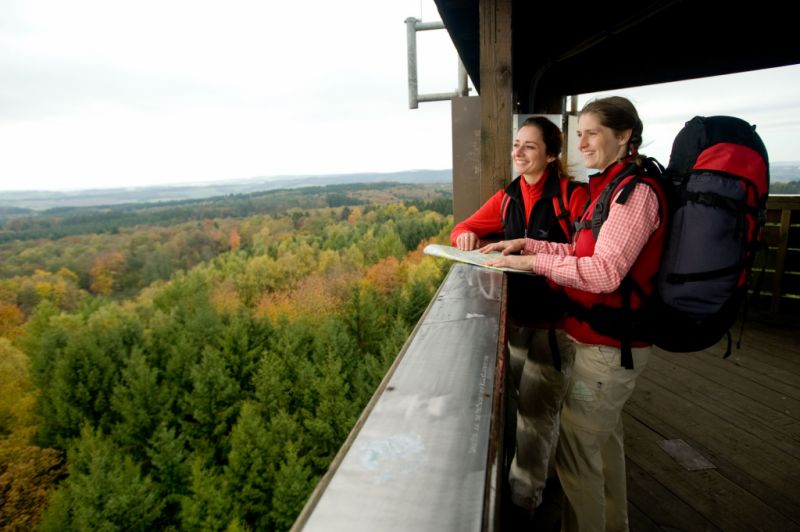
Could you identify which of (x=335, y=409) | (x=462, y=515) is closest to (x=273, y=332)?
(x=335, y=409)

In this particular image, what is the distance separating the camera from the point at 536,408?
1934 mm

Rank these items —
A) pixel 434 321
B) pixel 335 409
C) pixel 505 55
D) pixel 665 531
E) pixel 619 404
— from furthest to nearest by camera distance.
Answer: pixel 335 409, pixel 505 55, pixel 665 531, pixel 619 404, pixel 434 321

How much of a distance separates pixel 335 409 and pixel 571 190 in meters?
24.8

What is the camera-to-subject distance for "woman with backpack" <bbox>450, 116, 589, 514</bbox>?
6.05 ft

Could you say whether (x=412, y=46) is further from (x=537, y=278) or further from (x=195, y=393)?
(x=195, y=393)

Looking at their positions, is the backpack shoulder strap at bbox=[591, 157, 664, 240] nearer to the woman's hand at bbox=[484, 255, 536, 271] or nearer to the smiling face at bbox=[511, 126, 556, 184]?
the woman's hand at bbox=[484, 255, 536, 271]

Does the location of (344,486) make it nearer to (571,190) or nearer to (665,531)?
(571,190)

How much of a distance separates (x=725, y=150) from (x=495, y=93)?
4.10 ft

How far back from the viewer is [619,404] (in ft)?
5.04

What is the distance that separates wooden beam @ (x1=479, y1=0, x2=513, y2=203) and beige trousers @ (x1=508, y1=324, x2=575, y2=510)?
0.89 m

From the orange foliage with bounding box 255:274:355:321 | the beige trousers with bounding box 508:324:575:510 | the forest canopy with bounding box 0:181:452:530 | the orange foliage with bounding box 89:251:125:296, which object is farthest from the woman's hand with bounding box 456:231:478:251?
the orange foliage with bounding box 89:251:125:296

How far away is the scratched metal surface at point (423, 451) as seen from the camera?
Answer: 0.62 meters

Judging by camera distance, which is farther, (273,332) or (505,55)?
(273,332)

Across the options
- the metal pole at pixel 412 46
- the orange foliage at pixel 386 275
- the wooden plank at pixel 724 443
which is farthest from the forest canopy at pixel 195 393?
the wooden plank at pixel 724 443
